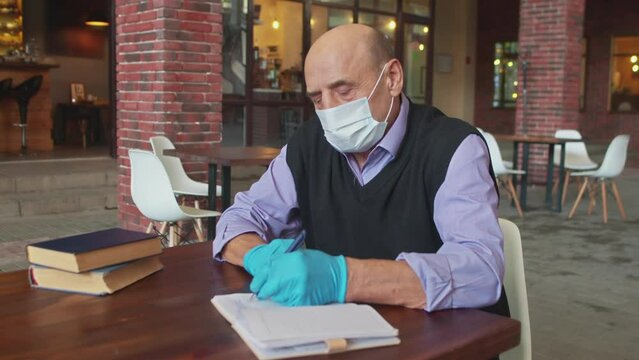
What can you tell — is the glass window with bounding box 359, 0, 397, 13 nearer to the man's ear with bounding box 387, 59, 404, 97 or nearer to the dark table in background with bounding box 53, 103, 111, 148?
the dark table in background with bounding box 53, 103, 111, 148

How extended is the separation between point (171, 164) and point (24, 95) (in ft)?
14.9

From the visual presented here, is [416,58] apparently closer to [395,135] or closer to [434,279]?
[395,135]

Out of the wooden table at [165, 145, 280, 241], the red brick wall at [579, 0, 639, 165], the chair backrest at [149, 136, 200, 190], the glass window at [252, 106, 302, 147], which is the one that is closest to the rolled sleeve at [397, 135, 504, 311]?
the wooden table at [165, 145, 280, 241]

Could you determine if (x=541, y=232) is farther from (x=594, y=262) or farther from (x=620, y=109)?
(x=620, y=109)

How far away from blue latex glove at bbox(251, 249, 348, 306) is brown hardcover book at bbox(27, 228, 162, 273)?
0.30 m

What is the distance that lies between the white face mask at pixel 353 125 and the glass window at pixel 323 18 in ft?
25.7

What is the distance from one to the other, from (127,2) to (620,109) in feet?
38.5

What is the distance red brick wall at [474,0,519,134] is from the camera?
51.3ft

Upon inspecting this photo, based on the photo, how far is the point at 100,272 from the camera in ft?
4.63

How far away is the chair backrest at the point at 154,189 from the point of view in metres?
4.18

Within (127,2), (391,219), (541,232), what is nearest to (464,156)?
(391,219)

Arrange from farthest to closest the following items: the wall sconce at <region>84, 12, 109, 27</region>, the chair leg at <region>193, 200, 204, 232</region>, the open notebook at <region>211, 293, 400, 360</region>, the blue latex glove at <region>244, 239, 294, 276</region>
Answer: the wall sconce at <region>84, 12, 109, 27</region>
the chair leg at <region>193, 200, 204, 232</region>
the blue latex glove at <region>244, 239, 294, 276</region>
the open notebook at <region>211, 293, 400, 360</region>

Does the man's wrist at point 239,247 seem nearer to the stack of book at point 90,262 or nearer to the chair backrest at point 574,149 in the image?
the stack of book at point 90,262

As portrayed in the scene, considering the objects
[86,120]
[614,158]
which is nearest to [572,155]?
[614,158]
